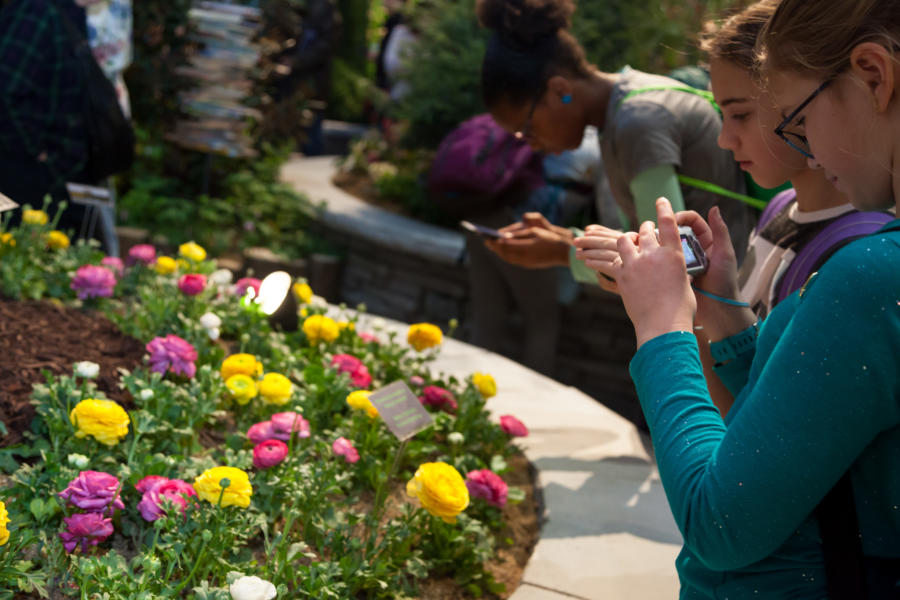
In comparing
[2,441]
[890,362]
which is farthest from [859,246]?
[2,441]

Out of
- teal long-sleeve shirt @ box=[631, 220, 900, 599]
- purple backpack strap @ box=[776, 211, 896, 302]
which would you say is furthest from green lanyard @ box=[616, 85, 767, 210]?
teal long-sleeve shirt @ box=[631, 220, 900, 599]

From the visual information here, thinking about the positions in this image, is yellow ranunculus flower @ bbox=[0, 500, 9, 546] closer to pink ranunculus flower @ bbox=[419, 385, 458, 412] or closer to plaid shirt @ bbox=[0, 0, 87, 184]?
pink ranunculus flower @ bbox=[419, 385, 458, 412]

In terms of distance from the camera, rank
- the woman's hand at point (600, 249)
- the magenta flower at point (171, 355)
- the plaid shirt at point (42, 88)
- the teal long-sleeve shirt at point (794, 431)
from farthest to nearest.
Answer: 1. the plaid shirt at point (42, 88)
2. the magenta flower at point (171, 355)
3. the woman's hand at point (600, 249)
4. the teal long-sleeve shirt at point (794, 431)

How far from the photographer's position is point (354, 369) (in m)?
2.35

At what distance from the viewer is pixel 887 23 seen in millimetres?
901

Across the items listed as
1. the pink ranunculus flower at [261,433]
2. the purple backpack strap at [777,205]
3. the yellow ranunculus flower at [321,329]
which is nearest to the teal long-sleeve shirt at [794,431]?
the purple backpack strap at [777,205]

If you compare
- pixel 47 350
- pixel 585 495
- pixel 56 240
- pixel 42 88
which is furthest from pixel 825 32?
pixel 42 88

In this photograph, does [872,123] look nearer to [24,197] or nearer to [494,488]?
[494,488]

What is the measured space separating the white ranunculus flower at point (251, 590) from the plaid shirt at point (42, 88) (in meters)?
2.74

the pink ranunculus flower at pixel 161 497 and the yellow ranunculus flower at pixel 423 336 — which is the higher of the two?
the pink ranunculus flower at pixel 161 497

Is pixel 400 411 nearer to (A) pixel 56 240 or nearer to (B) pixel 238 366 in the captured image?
(B) pixel 238 366

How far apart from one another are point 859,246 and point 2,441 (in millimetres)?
1649

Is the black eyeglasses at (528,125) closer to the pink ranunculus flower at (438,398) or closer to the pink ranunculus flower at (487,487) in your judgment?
the pink ranunculus flower at (438,398)

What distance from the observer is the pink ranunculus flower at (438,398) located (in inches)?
92.6
